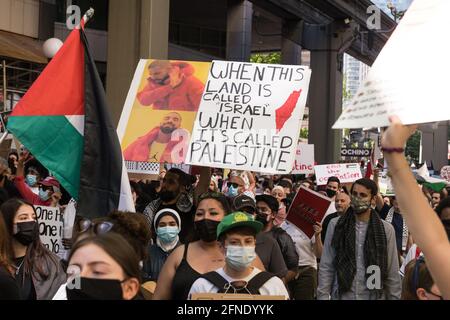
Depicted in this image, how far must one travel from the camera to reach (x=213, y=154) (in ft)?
25.7

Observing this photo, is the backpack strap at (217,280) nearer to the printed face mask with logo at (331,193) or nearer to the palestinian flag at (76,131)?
the palestinian flag at (76,131)

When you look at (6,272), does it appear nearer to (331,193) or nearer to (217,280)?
(217,280)

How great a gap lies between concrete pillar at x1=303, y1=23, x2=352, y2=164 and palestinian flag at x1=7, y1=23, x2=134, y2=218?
96.2 ft

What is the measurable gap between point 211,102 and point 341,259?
2449mm

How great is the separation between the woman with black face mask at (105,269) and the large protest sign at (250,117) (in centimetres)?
420

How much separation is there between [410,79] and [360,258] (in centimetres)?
409

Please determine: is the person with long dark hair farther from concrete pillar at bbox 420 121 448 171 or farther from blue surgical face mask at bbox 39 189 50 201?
concrete pillar at bbox 420 121 448 171

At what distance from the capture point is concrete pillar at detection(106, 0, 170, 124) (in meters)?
15.5

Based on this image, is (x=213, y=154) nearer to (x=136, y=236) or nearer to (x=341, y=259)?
(x=341, y=259)

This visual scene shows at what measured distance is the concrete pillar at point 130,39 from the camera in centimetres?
1546

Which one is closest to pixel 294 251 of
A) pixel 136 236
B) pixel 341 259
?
pixel 341 259

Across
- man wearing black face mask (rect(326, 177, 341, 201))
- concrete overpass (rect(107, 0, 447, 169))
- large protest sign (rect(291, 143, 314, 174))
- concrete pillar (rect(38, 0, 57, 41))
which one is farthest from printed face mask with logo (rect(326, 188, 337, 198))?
concrete overpass (rect(107, 0, 447, 169))

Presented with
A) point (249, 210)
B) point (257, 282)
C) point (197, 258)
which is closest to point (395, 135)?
point (257, 282)

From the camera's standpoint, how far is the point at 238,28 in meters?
29.8
